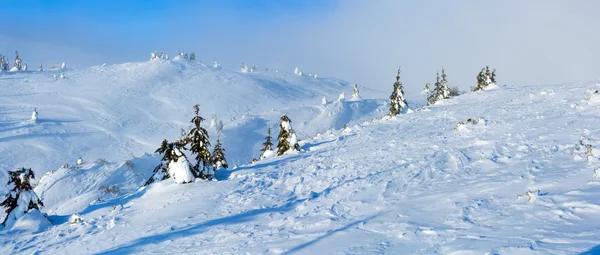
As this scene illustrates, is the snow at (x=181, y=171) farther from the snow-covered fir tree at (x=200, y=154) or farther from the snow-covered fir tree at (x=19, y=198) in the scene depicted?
the snow-covered fir tree at (x=19, y=198)

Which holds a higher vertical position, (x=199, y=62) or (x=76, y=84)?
(x=199, y=62)

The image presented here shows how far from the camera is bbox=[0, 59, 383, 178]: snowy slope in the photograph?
172 ft

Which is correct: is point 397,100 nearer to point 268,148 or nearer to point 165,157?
point 268,148

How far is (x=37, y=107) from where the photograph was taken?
2638 inches

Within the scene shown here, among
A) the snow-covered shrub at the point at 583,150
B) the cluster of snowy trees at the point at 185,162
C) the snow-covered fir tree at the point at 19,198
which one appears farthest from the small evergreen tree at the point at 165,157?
A: the snow-covered shrub at the point at 583,150

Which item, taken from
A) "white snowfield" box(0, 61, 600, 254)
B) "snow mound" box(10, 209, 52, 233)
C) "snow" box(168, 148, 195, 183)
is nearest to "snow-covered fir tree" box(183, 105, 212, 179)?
"snow" box(168, 148, 195, 183)

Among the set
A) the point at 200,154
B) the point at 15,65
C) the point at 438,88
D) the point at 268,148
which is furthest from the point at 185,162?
the point at 15,65

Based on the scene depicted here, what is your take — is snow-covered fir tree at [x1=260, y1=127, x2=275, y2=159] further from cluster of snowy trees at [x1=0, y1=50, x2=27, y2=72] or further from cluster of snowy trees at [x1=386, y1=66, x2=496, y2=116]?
cluster of snowy trees at [x1=0, y1=50, x2=27, y2=72]

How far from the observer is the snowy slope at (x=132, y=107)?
52.4 m

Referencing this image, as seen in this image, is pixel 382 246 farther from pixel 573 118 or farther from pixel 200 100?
pixel 200 100

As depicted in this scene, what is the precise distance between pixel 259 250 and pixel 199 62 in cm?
11983

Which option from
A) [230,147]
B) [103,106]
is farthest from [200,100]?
[230,147]

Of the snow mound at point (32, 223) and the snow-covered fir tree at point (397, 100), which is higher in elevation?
the snow-covered fir tree at point (397, 100)

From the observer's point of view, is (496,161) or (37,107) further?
(37,107)
